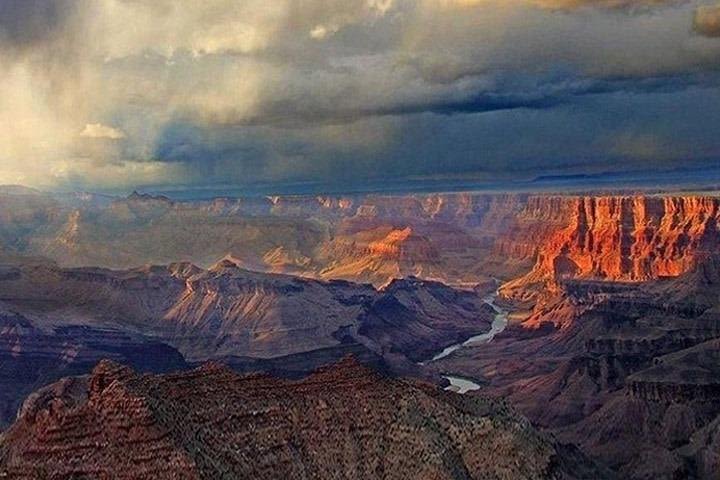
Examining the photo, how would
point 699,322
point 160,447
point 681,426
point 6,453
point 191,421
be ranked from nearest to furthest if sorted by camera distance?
point 160,447 < point 191,421 < point 6,453 < point 681,426 < point 699,322

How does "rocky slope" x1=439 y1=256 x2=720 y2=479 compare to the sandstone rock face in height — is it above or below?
below

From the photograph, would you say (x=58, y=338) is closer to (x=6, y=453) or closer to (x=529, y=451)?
(x=6, y=453)

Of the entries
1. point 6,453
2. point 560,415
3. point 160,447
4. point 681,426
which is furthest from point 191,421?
point 560,415

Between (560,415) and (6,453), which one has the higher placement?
(6,453)

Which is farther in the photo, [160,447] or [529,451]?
[529,451]

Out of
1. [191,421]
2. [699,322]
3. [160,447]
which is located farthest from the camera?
[699,322]

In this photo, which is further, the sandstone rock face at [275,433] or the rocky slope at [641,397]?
the rocky slope at [641,397]

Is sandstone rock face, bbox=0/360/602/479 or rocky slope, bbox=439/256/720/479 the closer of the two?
sandstone rock face, bbox=0/360/602/479

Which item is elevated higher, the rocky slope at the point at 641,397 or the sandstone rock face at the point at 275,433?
the sandstone rock face at the point at 275,433
